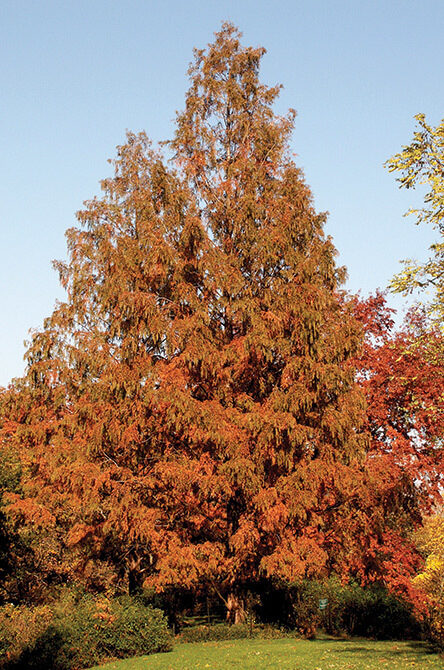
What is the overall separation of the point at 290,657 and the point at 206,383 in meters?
6.97

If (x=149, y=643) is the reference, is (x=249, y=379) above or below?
above

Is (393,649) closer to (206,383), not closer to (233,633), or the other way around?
(233,633)

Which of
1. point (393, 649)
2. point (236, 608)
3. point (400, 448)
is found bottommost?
point (393, 649)

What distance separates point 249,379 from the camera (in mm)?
16391

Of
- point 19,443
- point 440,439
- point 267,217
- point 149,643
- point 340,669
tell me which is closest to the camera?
point 340,669

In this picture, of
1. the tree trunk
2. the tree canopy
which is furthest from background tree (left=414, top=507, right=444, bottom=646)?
the tree trunk

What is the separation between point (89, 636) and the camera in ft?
48.8

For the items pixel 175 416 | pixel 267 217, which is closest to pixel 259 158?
pixel 267 217

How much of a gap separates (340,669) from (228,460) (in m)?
5.32

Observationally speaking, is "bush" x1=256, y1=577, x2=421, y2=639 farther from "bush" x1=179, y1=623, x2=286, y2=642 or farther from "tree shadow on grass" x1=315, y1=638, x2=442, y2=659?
"tree shadow on grass" x1=315, y1=638, x2=442, y2=659

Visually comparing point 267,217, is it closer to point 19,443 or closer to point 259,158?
point 259,158

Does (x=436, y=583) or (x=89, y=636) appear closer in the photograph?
(x=436, y=583)

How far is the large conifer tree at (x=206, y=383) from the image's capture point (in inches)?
571

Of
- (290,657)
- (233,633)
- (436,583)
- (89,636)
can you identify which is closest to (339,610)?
(233,633)
